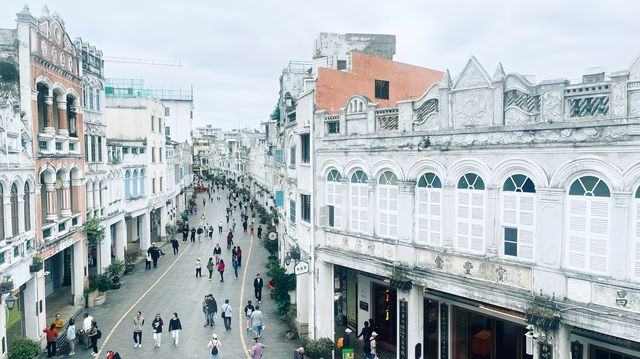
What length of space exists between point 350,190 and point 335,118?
9.35 feet

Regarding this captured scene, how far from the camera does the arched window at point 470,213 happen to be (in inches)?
536

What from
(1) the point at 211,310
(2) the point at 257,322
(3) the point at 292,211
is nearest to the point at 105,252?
(1) the point at 211,310

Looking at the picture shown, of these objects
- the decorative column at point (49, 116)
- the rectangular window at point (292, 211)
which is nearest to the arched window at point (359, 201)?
the rectangular window at point (292, 211)

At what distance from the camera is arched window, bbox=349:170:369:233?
679 inches

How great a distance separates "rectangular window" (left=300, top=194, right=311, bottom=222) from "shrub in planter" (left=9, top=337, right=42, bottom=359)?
1070 centimetres

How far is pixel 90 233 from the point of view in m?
25.9

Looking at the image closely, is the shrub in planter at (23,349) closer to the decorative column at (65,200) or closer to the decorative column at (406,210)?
the decorative column at (65,200)

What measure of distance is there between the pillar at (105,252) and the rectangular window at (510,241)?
2290 cm

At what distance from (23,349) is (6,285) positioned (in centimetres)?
266

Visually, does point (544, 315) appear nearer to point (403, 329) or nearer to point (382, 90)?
point (403, 329)

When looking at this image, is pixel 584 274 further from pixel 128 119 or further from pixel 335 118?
pixel 128 119

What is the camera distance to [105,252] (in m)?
29.2

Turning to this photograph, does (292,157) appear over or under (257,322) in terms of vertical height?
over

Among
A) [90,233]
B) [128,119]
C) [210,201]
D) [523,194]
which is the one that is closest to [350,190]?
[523,194]
